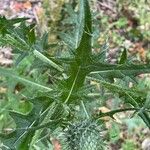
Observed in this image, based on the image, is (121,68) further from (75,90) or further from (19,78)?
(19,78)

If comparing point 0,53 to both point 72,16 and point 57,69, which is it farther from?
point 57,69

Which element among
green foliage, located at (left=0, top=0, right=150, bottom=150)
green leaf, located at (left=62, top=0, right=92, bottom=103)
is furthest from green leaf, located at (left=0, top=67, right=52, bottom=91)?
green leaf, located at (left=62, top=0, right=92, bottom=103)

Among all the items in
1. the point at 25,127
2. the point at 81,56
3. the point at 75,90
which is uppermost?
the point at 81,56

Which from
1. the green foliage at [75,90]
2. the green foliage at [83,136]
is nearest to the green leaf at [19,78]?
the green foliage at [75,90]

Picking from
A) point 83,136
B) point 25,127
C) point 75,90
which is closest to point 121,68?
point 75,90

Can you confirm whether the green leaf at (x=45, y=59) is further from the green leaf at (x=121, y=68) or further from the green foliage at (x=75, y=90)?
the green leaf at (x=121, y=68)

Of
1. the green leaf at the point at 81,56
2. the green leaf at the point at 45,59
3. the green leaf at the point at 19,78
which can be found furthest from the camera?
the green leaf at the point at 19,78

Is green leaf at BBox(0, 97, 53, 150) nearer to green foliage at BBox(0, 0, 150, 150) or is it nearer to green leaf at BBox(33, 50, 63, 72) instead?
green foliage at BBox(0, 0, 150, 150)

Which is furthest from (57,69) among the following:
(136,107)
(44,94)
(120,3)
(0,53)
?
(120,3)

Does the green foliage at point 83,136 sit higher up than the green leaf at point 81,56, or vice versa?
the green leaf at point 81,56

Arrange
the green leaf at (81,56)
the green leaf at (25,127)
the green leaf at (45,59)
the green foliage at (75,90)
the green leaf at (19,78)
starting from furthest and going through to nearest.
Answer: the green leaf at (19,78) → the green leaf at (45,59) → the green leaf at (25,127) → the green foliage at (75,90) → the green leaf at (81,56)

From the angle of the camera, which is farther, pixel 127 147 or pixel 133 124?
pixel 127 147
